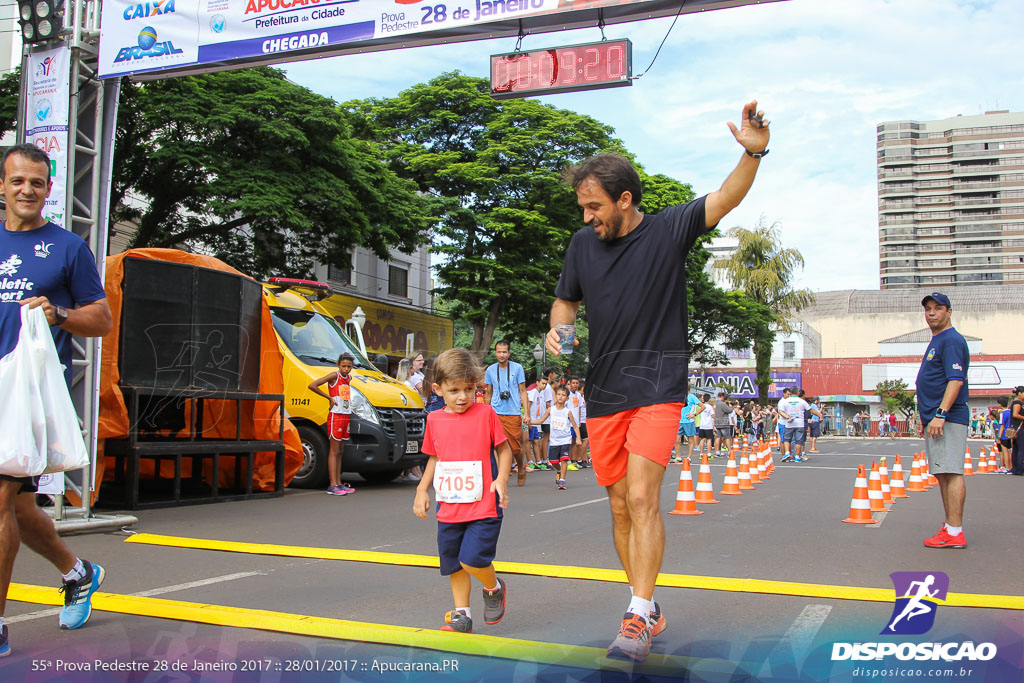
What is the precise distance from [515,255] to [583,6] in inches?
939

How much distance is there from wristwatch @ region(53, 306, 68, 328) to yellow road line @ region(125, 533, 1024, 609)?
291 cm

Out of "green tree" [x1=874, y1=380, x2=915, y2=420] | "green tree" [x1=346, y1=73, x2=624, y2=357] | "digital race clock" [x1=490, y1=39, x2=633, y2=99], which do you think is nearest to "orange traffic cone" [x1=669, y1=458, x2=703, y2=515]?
"digital race clock" [x1=490, y1=39, x2=633, y2=99]

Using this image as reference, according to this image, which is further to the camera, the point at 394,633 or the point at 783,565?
the point at 783,565

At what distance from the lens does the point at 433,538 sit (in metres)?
7.34

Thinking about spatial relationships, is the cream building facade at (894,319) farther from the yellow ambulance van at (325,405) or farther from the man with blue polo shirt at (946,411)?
the man with blue polo shirt at (946,411)

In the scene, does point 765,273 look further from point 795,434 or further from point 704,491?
point 704,491

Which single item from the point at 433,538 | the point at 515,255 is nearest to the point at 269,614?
the point at 433,538

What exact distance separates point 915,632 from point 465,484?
1.97 metres

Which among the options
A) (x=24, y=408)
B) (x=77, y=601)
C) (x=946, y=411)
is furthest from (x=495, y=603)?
(x=946, y=411)

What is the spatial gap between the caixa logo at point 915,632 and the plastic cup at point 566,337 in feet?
5.39

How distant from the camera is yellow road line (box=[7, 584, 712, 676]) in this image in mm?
3180

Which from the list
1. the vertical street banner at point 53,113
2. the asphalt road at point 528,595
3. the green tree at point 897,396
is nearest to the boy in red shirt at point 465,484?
the asphalt road at point 528,595

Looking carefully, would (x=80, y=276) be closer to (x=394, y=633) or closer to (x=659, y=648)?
(x=394, y=633)

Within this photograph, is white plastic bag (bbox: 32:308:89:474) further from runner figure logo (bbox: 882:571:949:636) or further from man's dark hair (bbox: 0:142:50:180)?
runner figure logo (bbox: 882:571:949:636)
